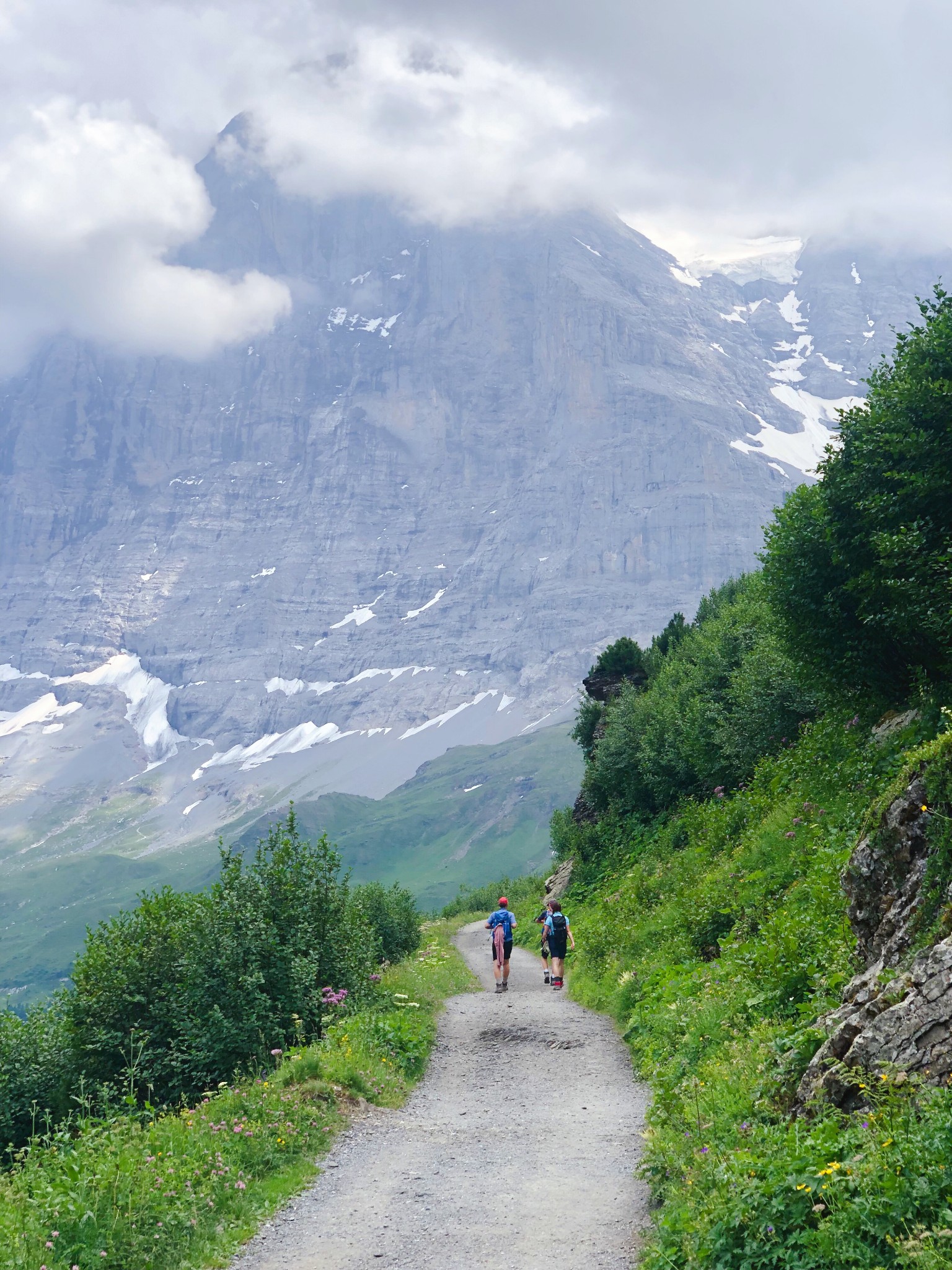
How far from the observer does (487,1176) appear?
1148 centimetres

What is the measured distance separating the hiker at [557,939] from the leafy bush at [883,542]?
9466 mm

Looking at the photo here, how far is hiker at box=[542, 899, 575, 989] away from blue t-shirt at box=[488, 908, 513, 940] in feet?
3.31

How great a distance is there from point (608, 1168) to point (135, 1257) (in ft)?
17.0

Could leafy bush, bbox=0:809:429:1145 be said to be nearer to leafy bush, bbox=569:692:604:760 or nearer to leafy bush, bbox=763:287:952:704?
leafy bush, bbox=763:287:952:704

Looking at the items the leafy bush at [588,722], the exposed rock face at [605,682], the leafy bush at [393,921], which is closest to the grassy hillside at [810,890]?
the leafy bush at [393,921]

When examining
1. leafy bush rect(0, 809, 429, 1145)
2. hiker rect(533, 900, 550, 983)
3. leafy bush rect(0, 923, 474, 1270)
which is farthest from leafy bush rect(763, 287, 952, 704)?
leafy bush rect(0, 809, 429, 1145)

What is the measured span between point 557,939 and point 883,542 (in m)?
13.2

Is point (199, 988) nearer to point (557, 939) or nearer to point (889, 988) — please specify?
point (557, 939)

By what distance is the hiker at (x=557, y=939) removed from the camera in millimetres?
26078

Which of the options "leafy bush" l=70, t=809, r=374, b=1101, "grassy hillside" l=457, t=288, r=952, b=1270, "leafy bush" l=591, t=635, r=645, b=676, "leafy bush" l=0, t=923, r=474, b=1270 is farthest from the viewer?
"leafy bush" l=591, t=635, r=645, b=676

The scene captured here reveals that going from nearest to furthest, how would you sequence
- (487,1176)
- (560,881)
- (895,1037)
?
1. (895,1037)
2. (487,1176)
3. (560,881)

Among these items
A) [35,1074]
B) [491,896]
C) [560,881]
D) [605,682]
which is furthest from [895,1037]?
[491,896]

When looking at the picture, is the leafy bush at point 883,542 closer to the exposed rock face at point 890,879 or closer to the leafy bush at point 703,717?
the leafy bush at point 703,717

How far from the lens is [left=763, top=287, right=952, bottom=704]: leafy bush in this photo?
2030 centimetres
